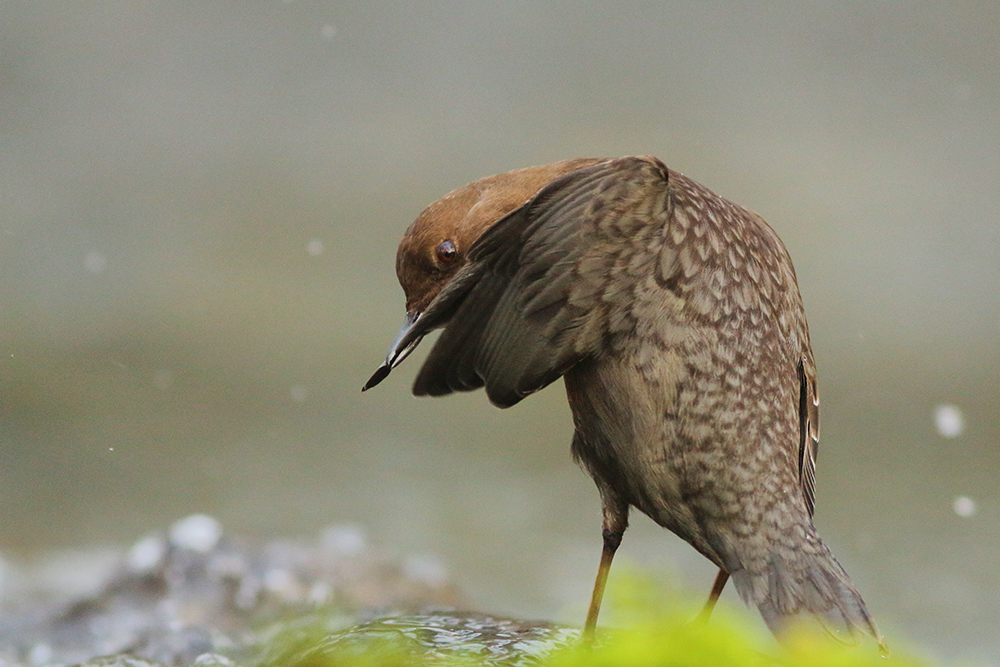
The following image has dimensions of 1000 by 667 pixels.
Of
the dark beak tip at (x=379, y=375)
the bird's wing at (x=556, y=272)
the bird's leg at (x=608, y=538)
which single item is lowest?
the bird's leg at (x=608, y=538)

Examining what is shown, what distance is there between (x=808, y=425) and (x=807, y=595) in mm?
574

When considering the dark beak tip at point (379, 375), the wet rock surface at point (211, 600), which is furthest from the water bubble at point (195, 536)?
the dark beak tip at point (379, 375)

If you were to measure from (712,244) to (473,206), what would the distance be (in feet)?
2.08

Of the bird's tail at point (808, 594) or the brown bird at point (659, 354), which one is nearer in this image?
the bird's tail at point (808, 594)

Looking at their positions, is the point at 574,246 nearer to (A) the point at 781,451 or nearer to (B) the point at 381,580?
(A) the point at 781,451

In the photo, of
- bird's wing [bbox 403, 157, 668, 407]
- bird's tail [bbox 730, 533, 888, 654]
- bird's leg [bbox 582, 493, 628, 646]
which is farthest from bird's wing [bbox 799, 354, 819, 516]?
bird's wing [bbox 403, 157, 668, 407]

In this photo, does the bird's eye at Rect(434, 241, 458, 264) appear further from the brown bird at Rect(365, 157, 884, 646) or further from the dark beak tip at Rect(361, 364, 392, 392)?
the dark beak tip at Rect(361, 364, 392, 392)

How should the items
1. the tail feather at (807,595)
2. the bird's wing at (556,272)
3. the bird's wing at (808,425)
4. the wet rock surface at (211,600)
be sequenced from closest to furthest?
the tail feather at (807,595), the bird's wing at (556,272), the bird's wing at (808,425), the wet rock surface at (211,600)

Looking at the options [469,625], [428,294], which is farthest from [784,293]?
[469,625]

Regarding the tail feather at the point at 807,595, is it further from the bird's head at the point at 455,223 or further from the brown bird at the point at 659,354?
the bird's head at the point at 455,223

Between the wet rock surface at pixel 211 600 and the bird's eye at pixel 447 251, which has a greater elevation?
the bird's eye at pixel 447 251

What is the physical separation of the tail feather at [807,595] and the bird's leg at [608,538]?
0.39 meters

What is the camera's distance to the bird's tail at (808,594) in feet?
6.98

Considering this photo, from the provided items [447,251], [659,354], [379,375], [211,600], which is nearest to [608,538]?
[659,354]
